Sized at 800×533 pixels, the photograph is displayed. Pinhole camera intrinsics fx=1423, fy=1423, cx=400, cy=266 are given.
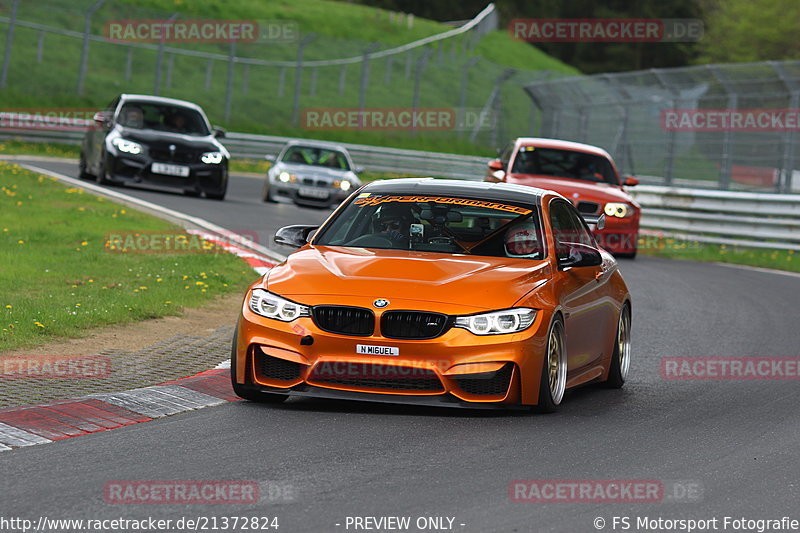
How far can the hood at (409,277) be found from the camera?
7805mm

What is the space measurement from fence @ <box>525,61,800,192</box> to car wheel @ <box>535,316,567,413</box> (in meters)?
17.0

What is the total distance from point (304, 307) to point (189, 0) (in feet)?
209

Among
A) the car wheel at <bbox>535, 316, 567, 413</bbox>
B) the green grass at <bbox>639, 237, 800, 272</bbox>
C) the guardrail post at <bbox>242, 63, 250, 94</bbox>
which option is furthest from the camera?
the guardrail post at <bbox>242, 63, 250, 94</bbox>

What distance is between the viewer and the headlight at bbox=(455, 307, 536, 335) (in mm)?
7715

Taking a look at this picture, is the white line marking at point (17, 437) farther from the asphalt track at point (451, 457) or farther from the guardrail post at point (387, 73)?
the guardrail post at point (387, 73)

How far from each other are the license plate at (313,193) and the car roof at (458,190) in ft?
57.5

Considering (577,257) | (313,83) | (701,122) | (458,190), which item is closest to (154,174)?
(701,122)

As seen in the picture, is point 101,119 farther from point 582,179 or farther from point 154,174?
point 582,179

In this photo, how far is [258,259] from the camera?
16125 millimetres

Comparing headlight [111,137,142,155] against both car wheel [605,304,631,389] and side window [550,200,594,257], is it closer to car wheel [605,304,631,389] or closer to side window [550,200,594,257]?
side window [550,200,594,257]

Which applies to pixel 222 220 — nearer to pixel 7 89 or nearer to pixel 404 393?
pixel 404 393

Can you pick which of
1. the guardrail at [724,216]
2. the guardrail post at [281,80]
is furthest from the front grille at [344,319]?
the guardrail post at [281,80]

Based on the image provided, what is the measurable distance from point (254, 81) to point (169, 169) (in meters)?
25.1

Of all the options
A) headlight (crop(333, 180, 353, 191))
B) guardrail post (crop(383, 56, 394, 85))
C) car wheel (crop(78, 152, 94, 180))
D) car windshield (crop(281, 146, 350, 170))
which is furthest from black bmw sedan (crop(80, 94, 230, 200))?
guardrail post (crop(383, 56, 394, 85))
